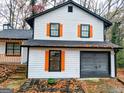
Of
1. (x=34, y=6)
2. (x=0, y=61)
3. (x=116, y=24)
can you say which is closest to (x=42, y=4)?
(x=34, y=6)

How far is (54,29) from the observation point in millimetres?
18594

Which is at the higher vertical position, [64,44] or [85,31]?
[85,31]

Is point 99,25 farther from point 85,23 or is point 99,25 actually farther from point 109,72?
point 109,72

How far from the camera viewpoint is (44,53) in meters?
17.1

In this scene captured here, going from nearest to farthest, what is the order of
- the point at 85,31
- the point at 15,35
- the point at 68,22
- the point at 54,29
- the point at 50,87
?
the point at 50,87 → the point at 54,29 → the point at 68,22 → the point at 85,31 → the point at 15,35

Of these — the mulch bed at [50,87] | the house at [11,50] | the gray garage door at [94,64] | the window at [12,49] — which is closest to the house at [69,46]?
the gray garage door at [94,64]

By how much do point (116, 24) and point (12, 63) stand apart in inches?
745

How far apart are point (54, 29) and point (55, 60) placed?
Result: 3101mm

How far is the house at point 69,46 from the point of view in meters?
16.9

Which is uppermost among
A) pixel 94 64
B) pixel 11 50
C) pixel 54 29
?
pixel 54 29

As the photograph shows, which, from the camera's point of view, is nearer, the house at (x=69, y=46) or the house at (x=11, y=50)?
the house at (x=69, y=46)

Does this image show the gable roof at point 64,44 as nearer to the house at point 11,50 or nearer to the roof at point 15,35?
the house at point 11,50

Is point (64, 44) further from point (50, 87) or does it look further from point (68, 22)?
point (50, 87)

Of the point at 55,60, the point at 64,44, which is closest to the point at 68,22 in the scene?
the point at 64,44
